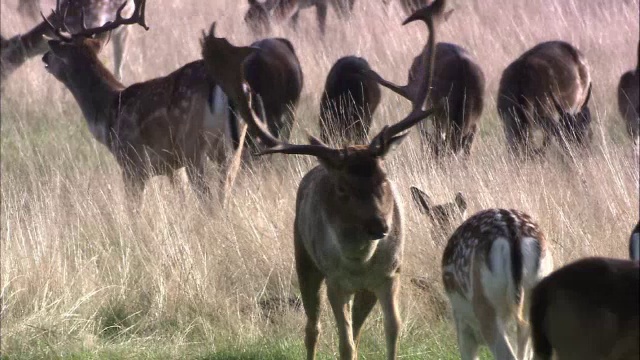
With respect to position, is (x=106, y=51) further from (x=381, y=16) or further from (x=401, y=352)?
(x=401, y=352)

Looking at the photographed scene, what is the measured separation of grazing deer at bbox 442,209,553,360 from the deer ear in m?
2.22

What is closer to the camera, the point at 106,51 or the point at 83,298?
the point at 83,298

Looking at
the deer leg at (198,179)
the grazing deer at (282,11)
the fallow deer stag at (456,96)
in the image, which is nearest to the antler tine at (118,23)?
the deer leg at (198,179)

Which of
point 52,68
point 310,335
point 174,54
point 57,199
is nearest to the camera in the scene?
point 310,335

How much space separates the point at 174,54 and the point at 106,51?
166 cm

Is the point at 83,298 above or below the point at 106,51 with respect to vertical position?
below

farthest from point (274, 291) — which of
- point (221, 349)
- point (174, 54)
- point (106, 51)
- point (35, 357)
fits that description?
point (106, 51)

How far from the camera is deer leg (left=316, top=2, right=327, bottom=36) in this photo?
19822 millimetres

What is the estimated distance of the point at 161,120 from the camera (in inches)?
433

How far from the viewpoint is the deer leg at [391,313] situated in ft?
22.6

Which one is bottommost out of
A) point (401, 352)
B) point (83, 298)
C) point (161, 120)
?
point (401, 352)

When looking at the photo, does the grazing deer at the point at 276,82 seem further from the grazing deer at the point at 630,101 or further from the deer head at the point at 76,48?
the grazing deer at the point at 630,101

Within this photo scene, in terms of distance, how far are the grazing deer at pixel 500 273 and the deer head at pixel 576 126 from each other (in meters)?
4.60

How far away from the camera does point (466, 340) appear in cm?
653
